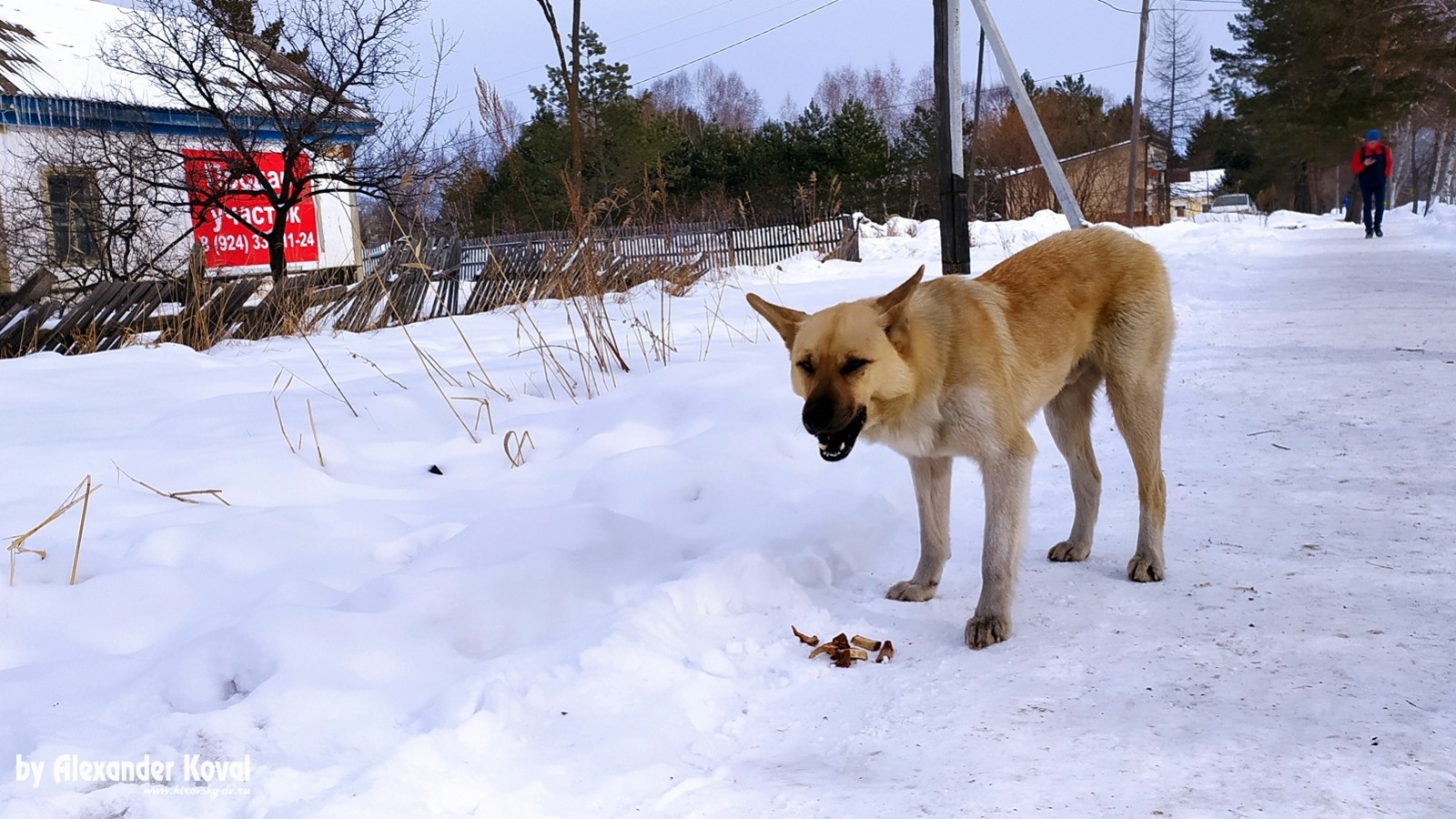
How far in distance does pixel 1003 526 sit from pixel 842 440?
61cm

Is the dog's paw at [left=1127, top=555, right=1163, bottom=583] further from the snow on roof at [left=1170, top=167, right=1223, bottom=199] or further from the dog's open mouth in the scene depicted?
the snow on roof at [left=1170, top=167, right=1223, bottom=199]

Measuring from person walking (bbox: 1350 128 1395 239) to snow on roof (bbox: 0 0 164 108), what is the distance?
24199 millimetres

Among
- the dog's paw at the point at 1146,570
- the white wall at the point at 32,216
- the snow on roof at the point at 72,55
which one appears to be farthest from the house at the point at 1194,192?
the dog's paw at the point at 1146,570

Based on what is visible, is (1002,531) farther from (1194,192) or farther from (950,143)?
(1194,192)

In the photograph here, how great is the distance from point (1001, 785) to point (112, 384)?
19.3 feet

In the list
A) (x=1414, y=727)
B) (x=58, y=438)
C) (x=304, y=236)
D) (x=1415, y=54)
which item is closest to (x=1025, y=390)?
(x=1414, y=727)

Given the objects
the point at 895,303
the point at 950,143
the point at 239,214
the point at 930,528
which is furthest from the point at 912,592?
the point at 239,214

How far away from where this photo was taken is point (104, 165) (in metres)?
15.8

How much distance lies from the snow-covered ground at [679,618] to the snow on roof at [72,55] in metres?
16.8

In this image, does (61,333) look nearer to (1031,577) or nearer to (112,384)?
(112,384)

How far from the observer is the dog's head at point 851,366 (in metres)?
2.88

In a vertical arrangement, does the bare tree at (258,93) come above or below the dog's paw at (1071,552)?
above

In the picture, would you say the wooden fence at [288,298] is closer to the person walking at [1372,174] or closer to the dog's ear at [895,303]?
the dog's ear at [895,303]

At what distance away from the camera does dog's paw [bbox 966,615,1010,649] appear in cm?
297
